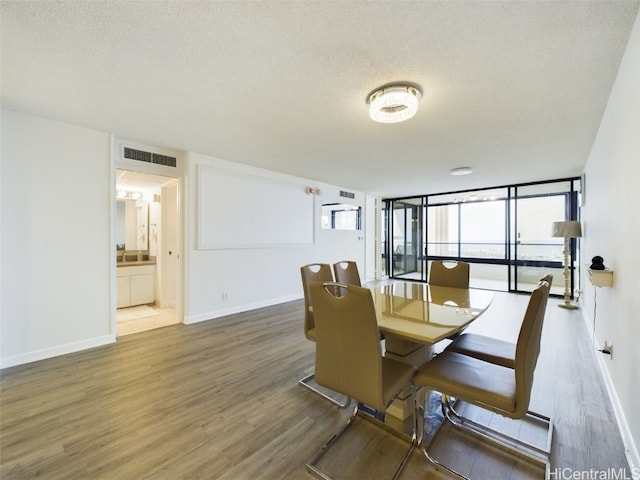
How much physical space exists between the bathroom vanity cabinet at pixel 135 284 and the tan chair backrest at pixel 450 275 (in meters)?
4.77

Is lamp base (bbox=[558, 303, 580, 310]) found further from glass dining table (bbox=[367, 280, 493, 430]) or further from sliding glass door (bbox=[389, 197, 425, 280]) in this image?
glass dining table (bbox=[367, 280, 493, 430])

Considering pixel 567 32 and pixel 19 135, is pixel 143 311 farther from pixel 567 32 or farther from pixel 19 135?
pixel 567 32

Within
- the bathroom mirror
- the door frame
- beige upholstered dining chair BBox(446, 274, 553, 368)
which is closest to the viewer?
beige upholstered dining chair BBox(446, 274, 553, 368)

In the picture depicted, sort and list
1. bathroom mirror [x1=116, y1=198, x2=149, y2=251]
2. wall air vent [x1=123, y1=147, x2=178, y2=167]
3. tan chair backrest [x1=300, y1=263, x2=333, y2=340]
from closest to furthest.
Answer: tan chair backrest [x1=300, y1=263, x2=333, y2=340] → wall air vent [x1=123, y1=147, x2=178, y2=167] → bathroom mirror [x1=116, y1=198, x2=149, y2=251]

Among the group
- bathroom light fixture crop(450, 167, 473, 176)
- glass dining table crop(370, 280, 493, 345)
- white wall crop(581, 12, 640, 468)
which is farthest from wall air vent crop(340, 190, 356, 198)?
white wall crop(581, 12, 640, 468)

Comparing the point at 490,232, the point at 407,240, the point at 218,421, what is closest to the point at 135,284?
the point at 218,421

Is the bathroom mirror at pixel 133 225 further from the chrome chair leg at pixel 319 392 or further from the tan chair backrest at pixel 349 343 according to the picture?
the tan chair backrest at pixel 349 343

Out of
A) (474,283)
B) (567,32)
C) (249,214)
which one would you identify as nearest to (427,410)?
(567,32)

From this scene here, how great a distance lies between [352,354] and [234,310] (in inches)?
132

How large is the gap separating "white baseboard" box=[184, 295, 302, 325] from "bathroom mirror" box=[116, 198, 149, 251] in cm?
238

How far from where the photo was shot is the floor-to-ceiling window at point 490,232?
5.64 metres

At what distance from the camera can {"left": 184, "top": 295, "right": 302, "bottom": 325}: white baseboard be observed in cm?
387

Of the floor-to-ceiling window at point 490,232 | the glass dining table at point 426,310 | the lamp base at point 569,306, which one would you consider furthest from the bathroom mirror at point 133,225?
the lamp base at point 569,306

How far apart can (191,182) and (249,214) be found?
1.04m
